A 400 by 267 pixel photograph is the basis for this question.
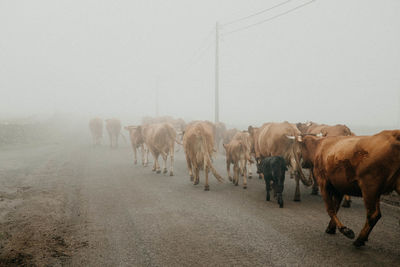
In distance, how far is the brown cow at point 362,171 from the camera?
154 inches

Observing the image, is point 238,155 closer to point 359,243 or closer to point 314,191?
point 314,191

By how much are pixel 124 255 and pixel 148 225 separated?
47.7 inches

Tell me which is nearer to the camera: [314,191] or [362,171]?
[362,171]

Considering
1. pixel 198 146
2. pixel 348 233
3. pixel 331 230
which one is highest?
pixel 198 146

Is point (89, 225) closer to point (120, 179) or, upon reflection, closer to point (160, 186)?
point (160, 186)

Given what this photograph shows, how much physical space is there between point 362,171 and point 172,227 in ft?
11.0

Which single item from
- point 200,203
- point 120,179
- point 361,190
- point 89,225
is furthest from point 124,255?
point 120,179

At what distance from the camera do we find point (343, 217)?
5.68 m

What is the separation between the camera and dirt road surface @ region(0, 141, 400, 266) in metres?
4.12

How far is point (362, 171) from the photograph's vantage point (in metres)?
4.05

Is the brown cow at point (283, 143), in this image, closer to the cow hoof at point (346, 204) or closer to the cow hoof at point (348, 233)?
the cow hoof at point (346, 204)

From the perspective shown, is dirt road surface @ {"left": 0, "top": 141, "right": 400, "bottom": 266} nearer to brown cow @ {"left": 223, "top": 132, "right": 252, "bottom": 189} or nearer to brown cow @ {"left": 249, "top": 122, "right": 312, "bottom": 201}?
brown cow @ {"left": 223, "top": 132, "right": 252, "bottom": 189}

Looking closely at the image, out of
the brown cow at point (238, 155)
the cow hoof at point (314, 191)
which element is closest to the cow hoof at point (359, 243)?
the cow hoof at point (314, 191)

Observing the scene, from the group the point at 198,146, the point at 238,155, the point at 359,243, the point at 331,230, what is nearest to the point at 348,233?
the point at 359,243
